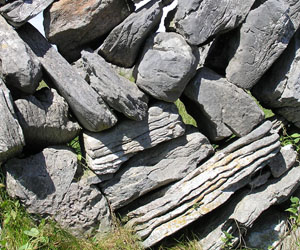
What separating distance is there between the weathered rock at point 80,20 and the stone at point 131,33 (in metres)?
0.15

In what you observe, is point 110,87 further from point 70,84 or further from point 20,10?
point 20,10

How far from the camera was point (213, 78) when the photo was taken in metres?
4.82

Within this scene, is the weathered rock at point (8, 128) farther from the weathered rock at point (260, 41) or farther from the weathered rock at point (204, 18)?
the weathered rock at point (260, 41)

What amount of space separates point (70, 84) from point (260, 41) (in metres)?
2.28

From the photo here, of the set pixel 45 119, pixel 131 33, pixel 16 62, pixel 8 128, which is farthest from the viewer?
pixel 131 33

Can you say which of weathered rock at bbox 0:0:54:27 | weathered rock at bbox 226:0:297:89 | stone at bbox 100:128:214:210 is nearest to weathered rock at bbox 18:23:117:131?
weathered rock at bbox 0:0:54:27

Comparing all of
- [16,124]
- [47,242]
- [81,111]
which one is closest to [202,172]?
[81,111]

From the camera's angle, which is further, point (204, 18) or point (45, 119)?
point (204, 18)

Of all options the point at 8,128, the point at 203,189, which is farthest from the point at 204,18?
the point at 8,128

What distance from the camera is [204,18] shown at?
445cm

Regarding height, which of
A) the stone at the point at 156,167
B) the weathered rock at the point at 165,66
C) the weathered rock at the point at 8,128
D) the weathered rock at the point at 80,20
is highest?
the weathered rock at the point at 80,20

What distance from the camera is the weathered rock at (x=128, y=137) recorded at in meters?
4.45

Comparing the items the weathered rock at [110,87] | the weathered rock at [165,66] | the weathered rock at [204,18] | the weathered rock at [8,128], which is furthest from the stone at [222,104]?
the weathered rock at [8,128]

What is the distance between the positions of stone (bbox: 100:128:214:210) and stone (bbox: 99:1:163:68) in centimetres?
121
